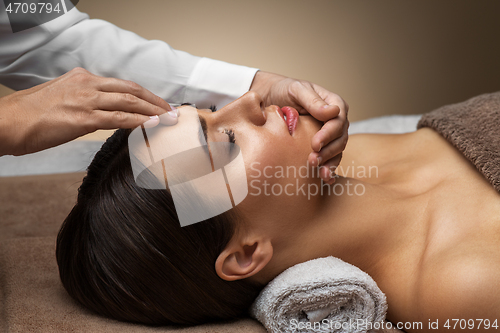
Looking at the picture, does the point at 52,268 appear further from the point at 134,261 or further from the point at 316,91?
the point at 316,91

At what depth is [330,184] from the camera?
97 centimetres

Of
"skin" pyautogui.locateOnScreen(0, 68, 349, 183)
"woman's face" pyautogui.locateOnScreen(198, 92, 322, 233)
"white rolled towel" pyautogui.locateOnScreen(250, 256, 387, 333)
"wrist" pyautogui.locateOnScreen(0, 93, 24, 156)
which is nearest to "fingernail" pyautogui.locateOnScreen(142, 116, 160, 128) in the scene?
"skin" pyautogui.locateOnScreen(0, 68, 349, 183)

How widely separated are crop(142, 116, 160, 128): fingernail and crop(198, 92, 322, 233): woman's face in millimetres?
104

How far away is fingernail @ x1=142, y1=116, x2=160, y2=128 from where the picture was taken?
2.69ft

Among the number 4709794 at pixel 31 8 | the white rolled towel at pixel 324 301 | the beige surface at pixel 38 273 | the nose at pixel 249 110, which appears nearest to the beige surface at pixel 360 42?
the number 4709794 at pixel 31 8

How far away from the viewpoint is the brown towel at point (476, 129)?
3.22 ft

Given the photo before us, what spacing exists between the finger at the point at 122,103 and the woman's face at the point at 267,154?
14 centimetres

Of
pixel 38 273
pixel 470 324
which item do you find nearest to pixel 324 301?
pixel 470 324

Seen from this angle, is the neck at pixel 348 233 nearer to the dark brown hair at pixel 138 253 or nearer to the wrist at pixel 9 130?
the dark brown hair at pixel 138 253

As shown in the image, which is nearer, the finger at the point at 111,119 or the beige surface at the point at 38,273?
the finger at the point at 111,119

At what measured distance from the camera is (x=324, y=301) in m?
0.86

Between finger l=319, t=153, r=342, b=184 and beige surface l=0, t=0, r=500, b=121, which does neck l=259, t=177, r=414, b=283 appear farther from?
beige surface l=0, t=0, r=500, b=121

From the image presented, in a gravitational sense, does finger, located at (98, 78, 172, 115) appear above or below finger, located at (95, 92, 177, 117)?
above

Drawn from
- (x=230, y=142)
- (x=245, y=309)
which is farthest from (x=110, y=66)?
(x=245, y=309)
